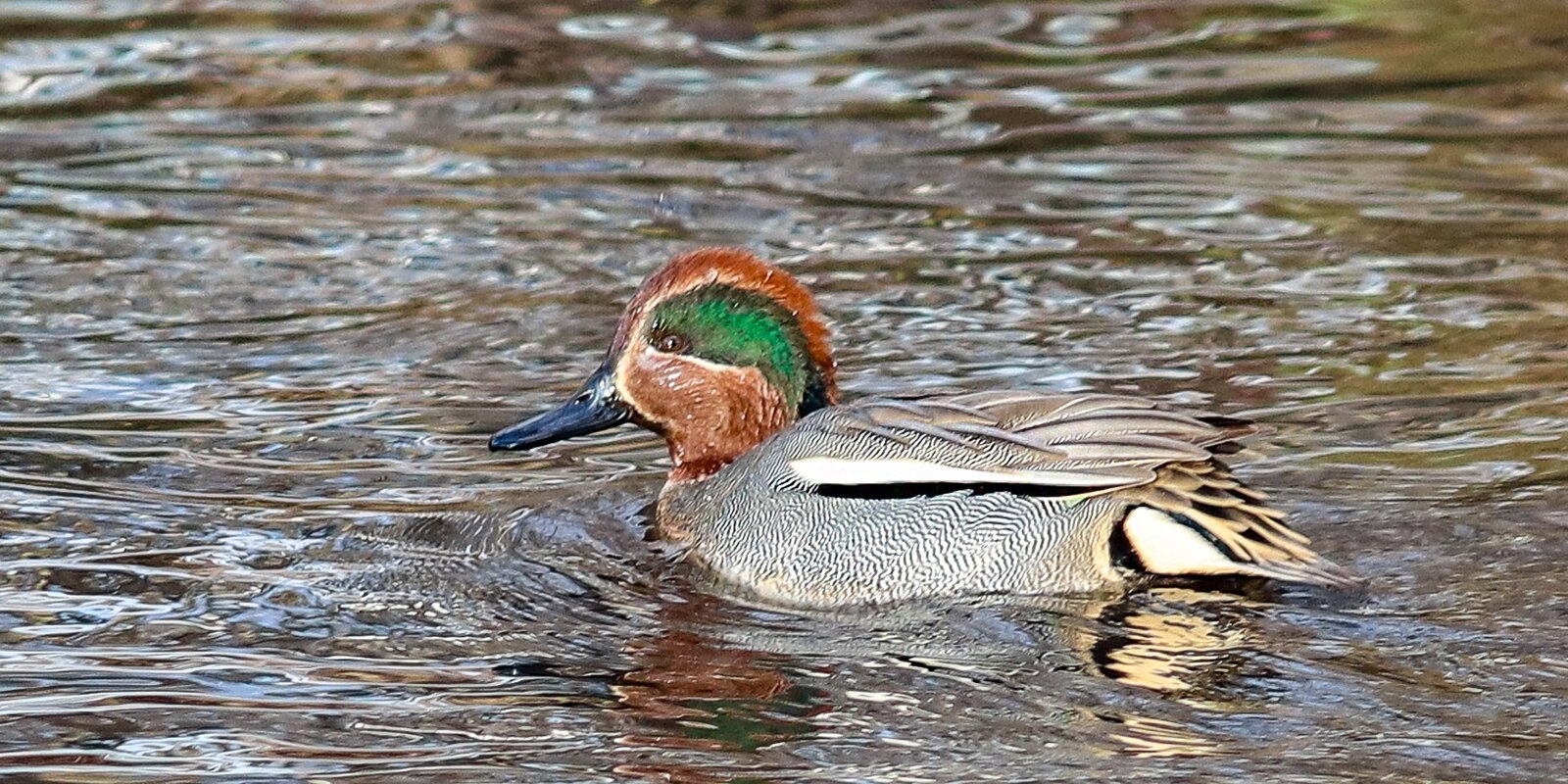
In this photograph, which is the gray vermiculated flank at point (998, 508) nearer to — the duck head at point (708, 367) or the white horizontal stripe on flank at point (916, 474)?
the white horizontal stripe on flank at point (916, 474)

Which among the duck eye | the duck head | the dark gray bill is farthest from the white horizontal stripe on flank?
the dark gray bill

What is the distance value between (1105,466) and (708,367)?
4.23ft

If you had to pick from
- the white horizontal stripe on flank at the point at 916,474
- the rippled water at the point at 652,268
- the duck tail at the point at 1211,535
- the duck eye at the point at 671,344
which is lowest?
the rippled water at the point at 652,268

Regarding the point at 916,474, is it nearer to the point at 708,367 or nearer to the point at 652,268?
the point at 708,367

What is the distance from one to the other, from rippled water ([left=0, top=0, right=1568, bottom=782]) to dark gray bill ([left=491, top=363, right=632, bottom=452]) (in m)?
0.23

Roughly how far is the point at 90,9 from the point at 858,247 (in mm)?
5699

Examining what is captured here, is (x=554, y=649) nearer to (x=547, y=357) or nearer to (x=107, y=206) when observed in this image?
(x=547, y=357)

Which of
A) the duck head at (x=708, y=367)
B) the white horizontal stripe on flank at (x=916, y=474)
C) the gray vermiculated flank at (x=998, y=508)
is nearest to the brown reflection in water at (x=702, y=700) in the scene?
the gray vermiculated flank at (x=998, y=508)

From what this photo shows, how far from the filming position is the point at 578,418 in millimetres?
6957

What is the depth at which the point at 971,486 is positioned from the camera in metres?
A: 6.18

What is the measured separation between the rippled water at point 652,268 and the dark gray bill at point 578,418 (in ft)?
0.77

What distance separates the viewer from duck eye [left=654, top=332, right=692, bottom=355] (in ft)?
22.4

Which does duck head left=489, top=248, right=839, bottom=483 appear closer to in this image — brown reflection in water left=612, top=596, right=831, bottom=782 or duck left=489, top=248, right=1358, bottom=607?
duck left=489, top=248, right=1358, bottom=607

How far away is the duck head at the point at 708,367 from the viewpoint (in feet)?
22.2
